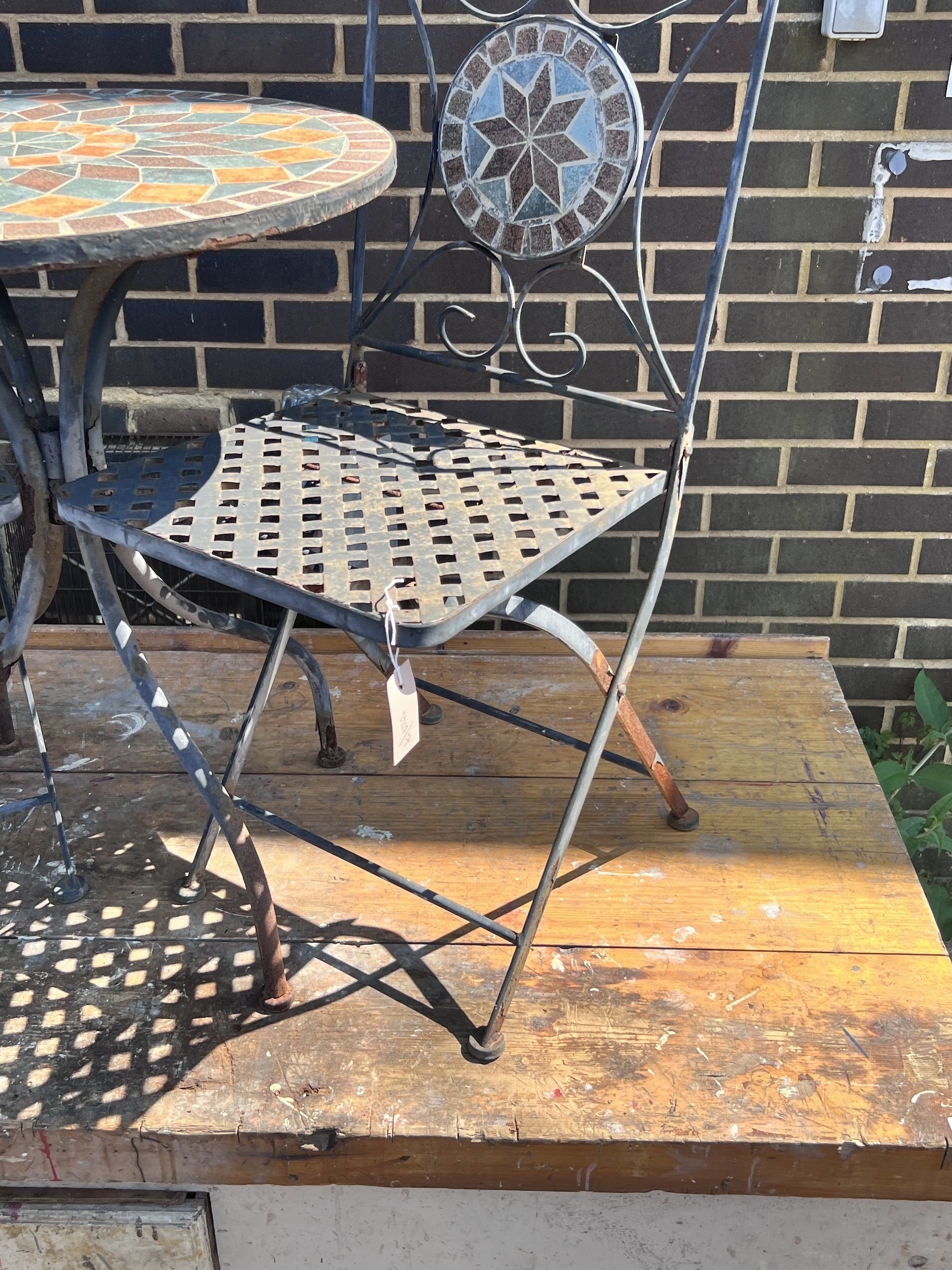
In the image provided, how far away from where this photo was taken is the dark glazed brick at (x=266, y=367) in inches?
92.3

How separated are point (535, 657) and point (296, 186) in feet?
4.15

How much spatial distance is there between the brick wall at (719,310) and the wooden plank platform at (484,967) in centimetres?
34

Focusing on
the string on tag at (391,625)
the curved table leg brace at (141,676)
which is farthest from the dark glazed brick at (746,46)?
the string on tag at (391,625)

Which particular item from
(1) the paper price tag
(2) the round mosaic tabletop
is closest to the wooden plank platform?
(1) the paper price tag

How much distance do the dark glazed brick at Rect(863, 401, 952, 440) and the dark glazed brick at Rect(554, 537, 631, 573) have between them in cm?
55

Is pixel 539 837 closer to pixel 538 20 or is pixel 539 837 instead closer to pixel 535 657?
pixel 535 657

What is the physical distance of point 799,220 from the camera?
220 centimetres

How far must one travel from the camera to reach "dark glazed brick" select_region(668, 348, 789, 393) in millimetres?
2299

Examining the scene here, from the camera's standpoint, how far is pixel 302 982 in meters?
1.63

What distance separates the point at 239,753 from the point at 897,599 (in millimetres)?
1506

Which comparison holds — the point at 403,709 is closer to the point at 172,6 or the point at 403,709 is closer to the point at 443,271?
the point at 443,271

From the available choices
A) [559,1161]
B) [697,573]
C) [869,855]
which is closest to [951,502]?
[697,573]

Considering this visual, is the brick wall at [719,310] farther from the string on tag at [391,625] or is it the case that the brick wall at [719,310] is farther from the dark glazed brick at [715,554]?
the string on tag at [391,625]

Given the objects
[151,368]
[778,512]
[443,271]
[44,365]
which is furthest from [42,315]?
[778,512]
